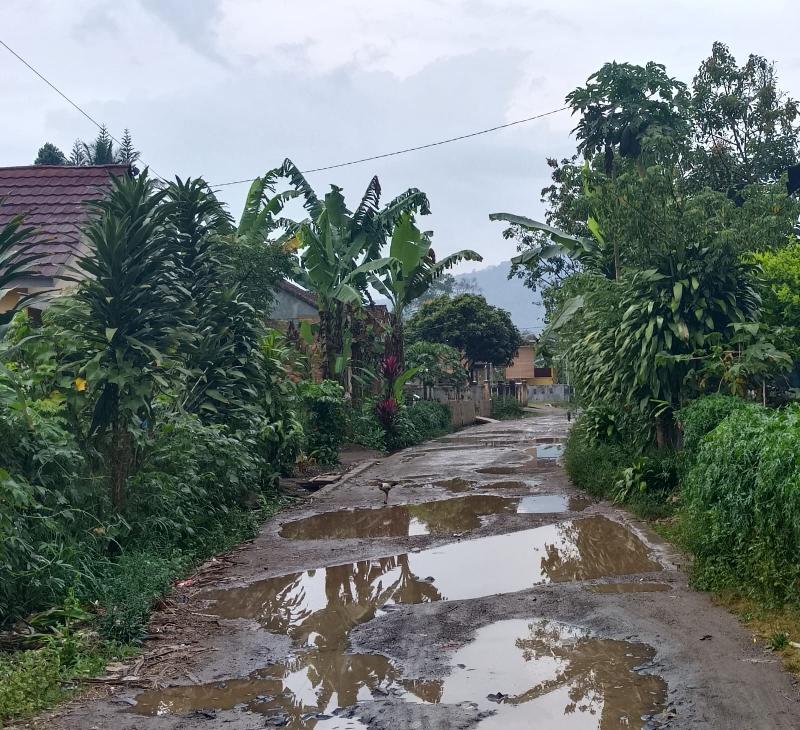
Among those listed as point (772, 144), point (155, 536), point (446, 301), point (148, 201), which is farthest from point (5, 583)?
point (446, 301)

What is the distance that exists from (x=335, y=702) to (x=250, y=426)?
8.48m

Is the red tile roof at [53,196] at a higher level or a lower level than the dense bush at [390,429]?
higher

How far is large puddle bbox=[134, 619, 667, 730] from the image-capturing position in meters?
5.47

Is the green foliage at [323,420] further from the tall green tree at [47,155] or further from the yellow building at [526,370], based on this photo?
Result: the yellow building at [526,370]

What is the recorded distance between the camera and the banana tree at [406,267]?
83.0ft

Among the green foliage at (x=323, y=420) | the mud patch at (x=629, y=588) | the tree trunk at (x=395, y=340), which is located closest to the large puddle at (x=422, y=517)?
the mud patch at (x=629, y=588)

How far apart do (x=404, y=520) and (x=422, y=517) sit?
30 centimetres

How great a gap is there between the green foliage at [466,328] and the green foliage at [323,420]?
24.1 meters

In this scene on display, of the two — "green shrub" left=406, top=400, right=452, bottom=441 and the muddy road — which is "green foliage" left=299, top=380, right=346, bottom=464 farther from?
"green shrub" left=406, top=400, right=452, bottom=441

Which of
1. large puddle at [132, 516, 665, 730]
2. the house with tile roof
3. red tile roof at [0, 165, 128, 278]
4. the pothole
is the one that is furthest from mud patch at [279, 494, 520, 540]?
red tile roof at [0, 165, 128, 278]

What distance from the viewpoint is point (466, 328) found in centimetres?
4462

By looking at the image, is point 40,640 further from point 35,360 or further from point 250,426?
point 250,426

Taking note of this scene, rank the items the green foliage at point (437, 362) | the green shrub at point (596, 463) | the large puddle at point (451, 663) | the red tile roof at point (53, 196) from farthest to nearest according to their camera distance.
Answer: the green foliage at point (437, 362)
the red tile roof at point (53, 196)
the green shrub at point (596, 463)
the large puddle at point (451, 663)

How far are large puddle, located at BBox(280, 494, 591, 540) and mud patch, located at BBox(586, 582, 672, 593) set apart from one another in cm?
337
